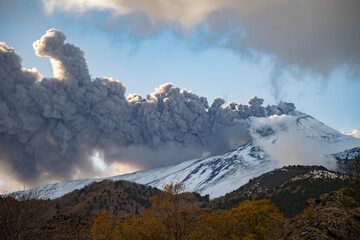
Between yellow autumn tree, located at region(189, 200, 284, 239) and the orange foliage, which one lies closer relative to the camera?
yellow autumn tree, located at region(189, 200, 284, 239)

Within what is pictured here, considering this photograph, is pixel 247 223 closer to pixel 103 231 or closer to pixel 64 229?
pixel 103 231

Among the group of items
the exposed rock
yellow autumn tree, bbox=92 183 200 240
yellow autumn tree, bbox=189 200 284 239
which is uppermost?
the exposed rock

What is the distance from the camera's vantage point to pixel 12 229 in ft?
80.6

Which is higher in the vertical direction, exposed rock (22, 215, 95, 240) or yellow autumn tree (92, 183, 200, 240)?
exposed rock (22, 215, 95, 240)

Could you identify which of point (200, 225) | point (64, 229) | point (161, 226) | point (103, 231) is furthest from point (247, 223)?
point (64, 229)

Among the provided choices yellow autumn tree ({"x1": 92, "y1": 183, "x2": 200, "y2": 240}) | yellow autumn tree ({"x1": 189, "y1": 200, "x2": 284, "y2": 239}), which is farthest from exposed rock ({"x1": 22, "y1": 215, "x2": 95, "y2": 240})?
yellow autumn tree ({"x1": 189, "y1": 200, "x2": 284, "y2": 239})

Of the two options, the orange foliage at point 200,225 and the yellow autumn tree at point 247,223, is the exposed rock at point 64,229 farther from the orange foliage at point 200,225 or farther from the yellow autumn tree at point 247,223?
the yellow autumn tree at point 247,223

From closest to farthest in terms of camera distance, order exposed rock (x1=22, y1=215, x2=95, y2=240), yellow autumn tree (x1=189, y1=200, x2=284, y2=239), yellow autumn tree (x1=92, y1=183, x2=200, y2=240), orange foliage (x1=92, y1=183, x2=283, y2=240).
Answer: yellow autumn tree (x1=189, y1=200, x2=284, y2=239) → orange foliage (x1=92, y1=183, x2=283, y2=240) → yellow autumn tree (x1=92, y1=183, x2=200, y2=240) → exposed rock (x1=22, y1=215, x2=95, y2=240)

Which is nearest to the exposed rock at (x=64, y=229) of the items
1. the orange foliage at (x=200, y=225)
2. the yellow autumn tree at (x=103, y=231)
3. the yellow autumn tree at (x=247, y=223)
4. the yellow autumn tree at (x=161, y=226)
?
the yellow autumn tree at (x=103, y=231)

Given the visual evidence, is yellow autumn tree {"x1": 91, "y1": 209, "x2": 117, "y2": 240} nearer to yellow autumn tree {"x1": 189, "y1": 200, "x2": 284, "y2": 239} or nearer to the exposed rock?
the exposed rock

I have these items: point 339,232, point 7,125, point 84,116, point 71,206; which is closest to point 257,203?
Result: point 339,232

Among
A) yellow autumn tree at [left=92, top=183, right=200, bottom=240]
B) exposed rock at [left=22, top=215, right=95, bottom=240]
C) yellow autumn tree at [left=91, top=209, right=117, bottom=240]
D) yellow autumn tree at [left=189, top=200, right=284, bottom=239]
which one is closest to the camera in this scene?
yellow autumn tree at [left=189, top=200, right=284, bottom=239]

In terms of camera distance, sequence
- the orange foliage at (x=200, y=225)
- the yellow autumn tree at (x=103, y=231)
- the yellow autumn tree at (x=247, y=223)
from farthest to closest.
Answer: the yellow autumn tree at (x=103, y=231), the orange foliage at (x=200, y=225), the yellow autumn tree at (x=247, y=223)

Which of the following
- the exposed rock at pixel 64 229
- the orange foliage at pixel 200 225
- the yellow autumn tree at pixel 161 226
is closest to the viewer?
the orange foliage at pixel 200 225
